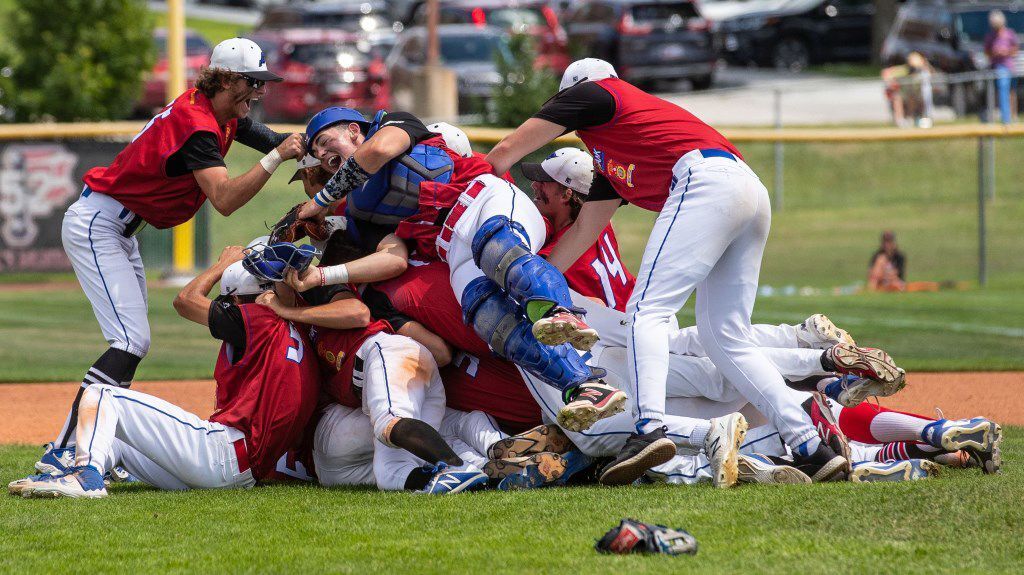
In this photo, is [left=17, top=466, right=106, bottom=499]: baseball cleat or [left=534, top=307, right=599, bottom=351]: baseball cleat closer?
[left=534, top=307, right=599, bottom=351]: baseball cleat

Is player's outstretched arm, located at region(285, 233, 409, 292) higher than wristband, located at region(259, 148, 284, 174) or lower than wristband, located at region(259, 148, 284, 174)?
lower

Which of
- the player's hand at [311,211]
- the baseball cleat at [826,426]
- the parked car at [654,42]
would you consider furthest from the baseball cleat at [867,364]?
the parked car at [654,42]

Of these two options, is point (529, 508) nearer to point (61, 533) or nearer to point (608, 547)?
point (608, 547)

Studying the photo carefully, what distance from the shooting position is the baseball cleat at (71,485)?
16.1 ft

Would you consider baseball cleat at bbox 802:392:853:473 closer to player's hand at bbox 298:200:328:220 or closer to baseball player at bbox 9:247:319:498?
baseball player at bbox 9:247:319:498

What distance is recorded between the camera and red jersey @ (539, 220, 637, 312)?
608 cm

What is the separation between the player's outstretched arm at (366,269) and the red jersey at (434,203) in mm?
70

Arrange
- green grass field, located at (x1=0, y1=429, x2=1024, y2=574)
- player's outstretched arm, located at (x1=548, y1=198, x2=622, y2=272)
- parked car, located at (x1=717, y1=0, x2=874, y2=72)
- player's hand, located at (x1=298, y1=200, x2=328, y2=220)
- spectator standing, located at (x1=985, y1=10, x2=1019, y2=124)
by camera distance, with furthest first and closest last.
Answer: parked car, located at (x1=717, y1=0, x2=874, y2=72)
spectator standing, located at (x1=985, y1=10, x2=1019, y2=124)
player's outstretched arm, located at (x1=548, y1=198, x2=622, y2=272)
player's hand, located at (x1=298, y1=200, x2=328, y2=220)
green grass field, located at (x1=0, y1=429, x2=1024, y2=574)

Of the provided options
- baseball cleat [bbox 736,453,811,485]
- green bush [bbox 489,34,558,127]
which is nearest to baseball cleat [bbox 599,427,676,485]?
baseball cleat [bbox 736,453,811,485]

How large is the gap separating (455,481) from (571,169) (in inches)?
72.8

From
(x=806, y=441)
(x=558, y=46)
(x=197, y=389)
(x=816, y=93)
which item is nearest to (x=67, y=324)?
(x=197, y=389)

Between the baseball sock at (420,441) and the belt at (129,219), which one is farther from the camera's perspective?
the belt at (129,219)

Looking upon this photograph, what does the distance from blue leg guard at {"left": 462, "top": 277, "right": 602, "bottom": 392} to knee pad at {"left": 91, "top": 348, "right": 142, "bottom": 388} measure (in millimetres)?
1604

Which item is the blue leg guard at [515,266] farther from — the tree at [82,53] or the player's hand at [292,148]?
the tree at [82,53]
